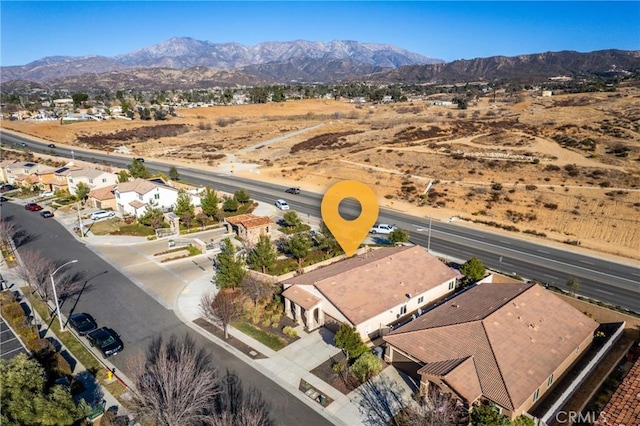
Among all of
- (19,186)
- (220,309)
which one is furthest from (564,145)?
(19,186)

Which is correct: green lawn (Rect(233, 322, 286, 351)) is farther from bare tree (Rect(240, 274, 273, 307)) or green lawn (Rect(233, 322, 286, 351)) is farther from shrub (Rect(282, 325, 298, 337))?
bare tree (Rect(240, 274, 273, 307))

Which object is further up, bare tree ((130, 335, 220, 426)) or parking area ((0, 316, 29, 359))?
bare tree ((130, 335, 220, 426))

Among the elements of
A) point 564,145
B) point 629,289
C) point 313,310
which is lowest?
point 629,289

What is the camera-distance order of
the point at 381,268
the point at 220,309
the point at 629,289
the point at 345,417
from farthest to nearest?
the point at 629,289
the point at 381,268
the point at 220,309
the point at 345,417

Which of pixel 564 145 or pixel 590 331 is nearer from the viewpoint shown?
pixel 590 331

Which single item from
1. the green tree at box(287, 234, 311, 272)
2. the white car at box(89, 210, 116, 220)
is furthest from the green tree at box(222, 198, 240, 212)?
the green tree at box(287, 234, 311, 272)

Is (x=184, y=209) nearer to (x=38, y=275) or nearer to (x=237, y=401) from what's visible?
(x=38, y=275)

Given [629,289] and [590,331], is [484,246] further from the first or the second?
[590,331]
